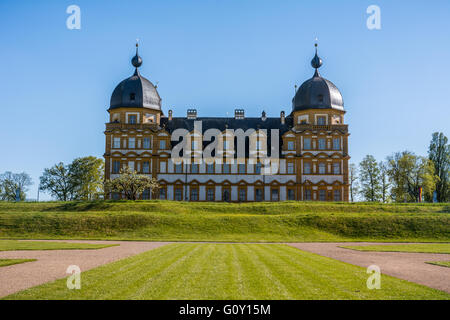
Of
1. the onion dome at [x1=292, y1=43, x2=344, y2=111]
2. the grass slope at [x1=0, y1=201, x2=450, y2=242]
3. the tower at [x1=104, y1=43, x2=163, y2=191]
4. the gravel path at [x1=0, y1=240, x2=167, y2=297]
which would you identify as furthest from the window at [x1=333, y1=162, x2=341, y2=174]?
A: the gravel path at [x1=0, y1=240, x2=167, y2=297]

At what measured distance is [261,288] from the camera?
12.5 metres

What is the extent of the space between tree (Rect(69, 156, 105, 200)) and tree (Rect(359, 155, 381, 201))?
155ft

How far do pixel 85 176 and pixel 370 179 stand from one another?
2031 inches

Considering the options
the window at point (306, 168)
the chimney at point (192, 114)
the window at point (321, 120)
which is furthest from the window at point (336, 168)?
the chimney at point (192, 114)

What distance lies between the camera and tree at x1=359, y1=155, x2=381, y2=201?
75.5 meters

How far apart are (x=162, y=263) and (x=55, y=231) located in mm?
23408

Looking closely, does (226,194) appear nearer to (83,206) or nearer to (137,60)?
(83,206)

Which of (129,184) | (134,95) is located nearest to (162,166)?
(129,184)

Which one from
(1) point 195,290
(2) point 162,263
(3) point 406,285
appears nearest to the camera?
(1) point 195,290

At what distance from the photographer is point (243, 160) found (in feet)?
208

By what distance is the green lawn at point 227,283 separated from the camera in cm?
1171

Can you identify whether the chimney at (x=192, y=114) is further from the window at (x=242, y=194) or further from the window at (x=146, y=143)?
the window at (x=242, y=194)

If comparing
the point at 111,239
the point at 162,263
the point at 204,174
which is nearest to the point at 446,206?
the point at 204,174
